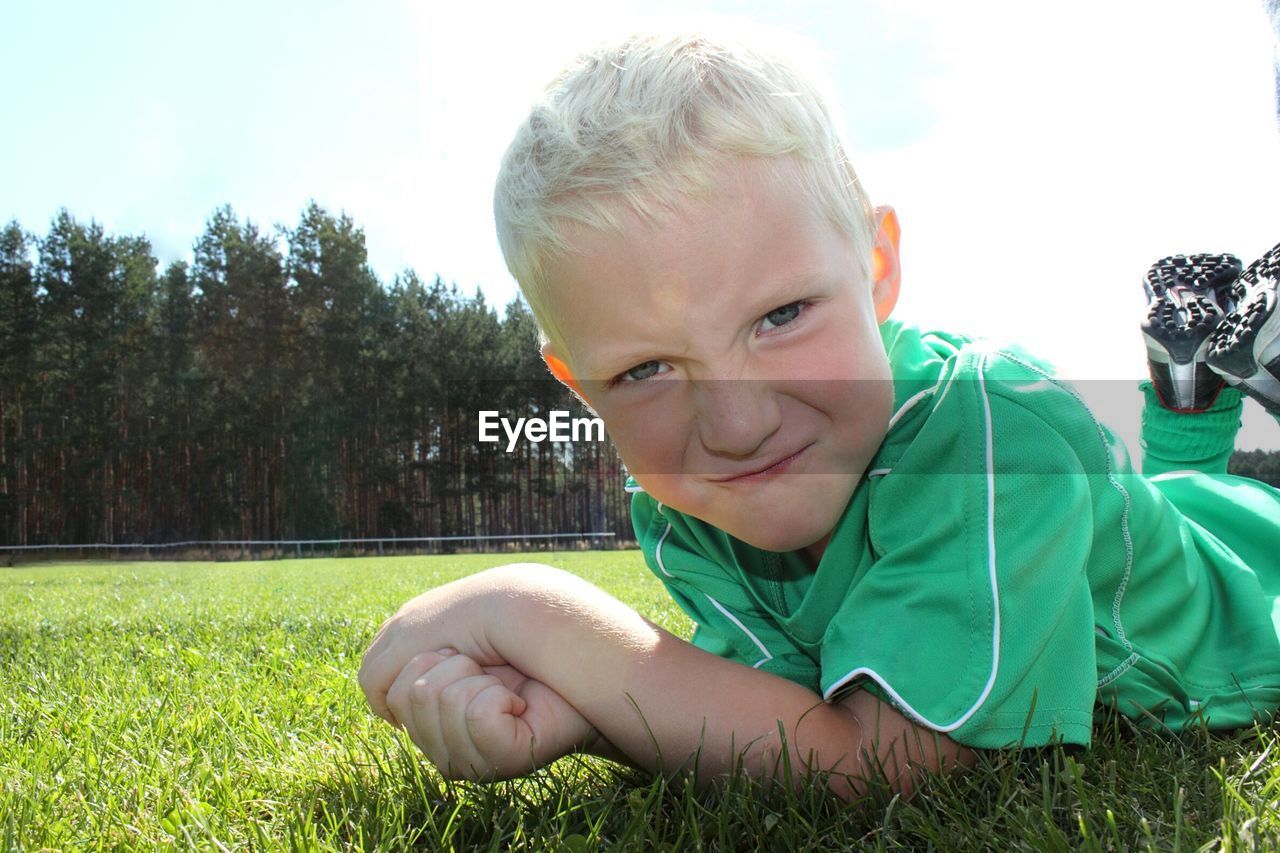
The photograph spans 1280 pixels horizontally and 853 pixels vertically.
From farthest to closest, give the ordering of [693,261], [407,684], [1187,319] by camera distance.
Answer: [1187,319], [407,684], [693,261]

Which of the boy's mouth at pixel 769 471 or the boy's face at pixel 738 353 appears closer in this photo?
the boy's face at pixel 738 353

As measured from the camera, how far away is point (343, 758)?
7.04 feet

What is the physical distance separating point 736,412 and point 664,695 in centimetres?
51

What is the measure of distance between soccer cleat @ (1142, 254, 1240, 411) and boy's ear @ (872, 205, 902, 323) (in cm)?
176

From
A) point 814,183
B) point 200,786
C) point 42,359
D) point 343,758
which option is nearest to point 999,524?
point 814,183

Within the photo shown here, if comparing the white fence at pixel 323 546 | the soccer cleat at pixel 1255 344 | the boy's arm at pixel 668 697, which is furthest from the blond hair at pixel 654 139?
the white fence at pixel 323 546

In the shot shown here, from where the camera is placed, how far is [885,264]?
6.53ft

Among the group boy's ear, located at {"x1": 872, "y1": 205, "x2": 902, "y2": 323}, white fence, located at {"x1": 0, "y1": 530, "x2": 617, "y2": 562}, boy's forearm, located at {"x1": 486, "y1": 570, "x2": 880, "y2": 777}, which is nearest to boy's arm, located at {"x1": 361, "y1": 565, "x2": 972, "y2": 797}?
boy's forearm, located at {"x1": 486, "y1": 570, "x2": 880, "y2": 777}

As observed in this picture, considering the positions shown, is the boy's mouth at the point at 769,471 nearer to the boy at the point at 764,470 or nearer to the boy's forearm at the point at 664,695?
the boy at the point at 764,470

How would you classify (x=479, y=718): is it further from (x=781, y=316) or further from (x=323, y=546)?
(x=323, y=546)

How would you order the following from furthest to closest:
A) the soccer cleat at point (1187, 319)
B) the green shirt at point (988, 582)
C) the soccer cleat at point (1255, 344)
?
1. the soccer cleat at point (1187, 319)
2. the soccer cleat at point (1255, 344)
3. the green shirt at point (988, 582)

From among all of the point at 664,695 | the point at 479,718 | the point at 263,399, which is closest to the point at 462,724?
the point at 479,718

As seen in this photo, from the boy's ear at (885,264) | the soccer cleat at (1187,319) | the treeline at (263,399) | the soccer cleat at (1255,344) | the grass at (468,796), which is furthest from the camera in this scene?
the treeline at (263,399)

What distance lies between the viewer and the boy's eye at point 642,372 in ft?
5.42
